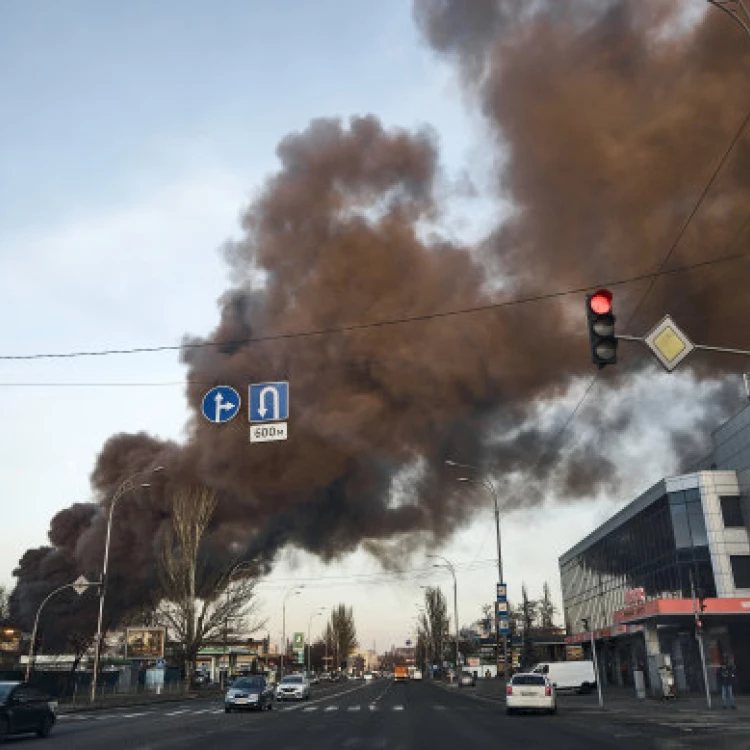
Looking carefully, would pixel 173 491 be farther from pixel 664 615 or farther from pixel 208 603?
pixel 664 615

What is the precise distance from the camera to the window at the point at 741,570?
129 ft

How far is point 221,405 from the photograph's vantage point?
16.1m

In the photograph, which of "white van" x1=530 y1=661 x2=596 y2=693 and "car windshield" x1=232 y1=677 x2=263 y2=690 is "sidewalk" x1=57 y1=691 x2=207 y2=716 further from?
"white van" x1=530 y1=661 x2=596 y2=693

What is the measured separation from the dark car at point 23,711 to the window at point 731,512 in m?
35.4

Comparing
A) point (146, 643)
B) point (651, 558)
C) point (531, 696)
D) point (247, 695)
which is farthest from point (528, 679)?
point (146, 643)

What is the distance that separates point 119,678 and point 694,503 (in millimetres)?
38681

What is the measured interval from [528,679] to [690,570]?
17.8 meters

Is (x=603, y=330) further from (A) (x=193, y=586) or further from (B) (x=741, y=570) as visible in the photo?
(A) (x=193, y=586)

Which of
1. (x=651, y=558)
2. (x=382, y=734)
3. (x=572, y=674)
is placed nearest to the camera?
(x=382, y=734)

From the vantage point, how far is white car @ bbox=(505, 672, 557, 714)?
2295cm

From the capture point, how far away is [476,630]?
129250 mm

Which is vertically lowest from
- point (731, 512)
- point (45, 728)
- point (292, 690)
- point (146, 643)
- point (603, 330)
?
point (292, 690)

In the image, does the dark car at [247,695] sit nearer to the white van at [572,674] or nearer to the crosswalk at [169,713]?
the crosswalk at [169,713]

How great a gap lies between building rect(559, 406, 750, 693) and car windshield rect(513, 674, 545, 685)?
9.48 meters
